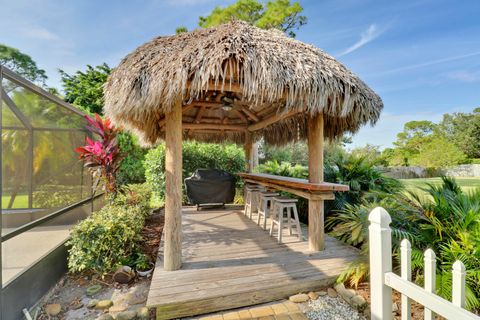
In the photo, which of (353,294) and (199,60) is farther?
(199,60)

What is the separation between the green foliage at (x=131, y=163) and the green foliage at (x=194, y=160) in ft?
4.40

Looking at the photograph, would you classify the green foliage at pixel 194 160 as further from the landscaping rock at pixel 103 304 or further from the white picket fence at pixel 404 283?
the white picket fence at pixel 404 283

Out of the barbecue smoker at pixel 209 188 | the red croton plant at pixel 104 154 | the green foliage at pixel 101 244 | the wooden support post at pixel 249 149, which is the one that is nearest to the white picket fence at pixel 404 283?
the green foliage at pixel 101 244

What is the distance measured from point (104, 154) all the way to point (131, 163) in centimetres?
564

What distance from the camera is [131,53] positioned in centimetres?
350

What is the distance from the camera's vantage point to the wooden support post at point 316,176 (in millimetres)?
3548

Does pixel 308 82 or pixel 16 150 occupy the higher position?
pixel 308 82

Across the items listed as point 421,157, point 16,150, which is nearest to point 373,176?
point 16,150

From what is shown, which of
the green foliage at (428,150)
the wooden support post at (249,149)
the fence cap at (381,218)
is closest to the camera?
the fence cap at (381,218)

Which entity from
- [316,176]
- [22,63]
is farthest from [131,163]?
[22,63]

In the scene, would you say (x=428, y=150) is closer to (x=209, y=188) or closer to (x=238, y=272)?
(x=209, y=188)

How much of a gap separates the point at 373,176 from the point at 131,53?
19.7 ft

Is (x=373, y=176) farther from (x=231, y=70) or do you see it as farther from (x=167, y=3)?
(x=167, y=3)

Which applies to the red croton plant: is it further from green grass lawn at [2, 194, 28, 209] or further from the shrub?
the shrub
